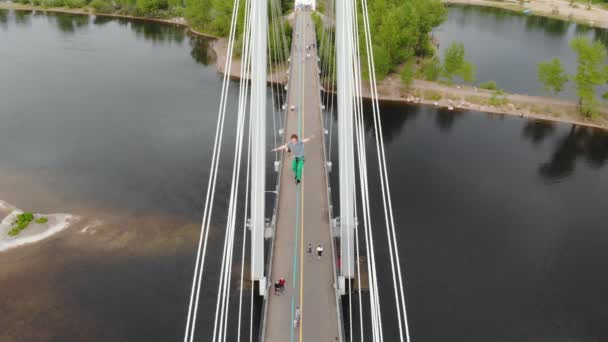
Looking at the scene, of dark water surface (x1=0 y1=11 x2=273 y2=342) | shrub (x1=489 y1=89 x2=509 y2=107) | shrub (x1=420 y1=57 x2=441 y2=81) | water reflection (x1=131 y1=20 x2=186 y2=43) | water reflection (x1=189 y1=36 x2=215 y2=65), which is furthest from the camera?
water reflection (x1=131 y1=20 x2=186 y2=43)

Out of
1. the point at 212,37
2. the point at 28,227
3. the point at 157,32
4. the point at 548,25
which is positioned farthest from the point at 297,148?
the point at 548,25

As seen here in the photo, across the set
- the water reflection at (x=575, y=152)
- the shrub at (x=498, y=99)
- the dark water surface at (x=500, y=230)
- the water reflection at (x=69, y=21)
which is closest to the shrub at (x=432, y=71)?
the shrub at (x=498, y=99)

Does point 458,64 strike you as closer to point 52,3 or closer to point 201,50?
point 201,50

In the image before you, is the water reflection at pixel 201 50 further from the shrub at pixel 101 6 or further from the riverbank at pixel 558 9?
the riverbank at pixel 558 9

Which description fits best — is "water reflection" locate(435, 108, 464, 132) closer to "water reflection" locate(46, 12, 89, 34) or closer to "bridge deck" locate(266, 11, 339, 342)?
"bridge deck" locate(266, 11, 339, 342)

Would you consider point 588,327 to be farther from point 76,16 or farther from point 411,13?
point 76,16

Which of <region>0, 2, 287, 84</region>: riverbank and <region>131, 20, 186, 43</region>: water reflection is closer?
<region>0, 2, 287, 84</region>: riverbank

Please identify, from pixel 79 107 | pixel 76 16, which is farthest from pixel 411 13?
pixel 76 16

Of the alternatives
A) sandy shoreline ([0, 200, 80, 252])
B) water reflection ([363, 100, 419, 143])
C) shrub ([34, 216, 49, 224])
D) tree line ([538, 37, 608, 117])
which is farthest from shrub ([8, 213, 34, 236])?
tree line ([538, 37, 608, 117])

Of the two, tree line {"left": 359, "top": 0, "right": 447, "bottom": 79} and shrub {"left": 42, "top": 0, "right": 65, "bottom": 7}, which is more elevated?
shrub {"left": 42, "top": 0, "right": 65, "bottom": 7}
